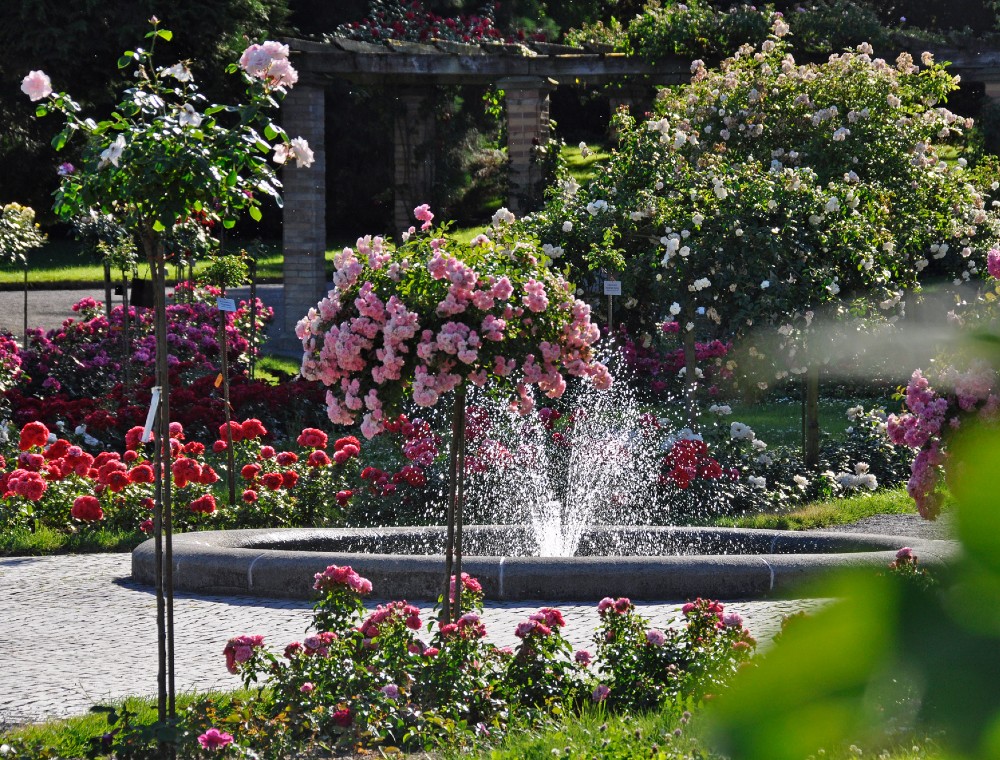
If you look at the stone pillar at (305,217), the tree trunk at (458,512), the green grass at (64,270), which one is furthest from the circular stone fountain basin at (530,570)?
the green grass at (64,270)

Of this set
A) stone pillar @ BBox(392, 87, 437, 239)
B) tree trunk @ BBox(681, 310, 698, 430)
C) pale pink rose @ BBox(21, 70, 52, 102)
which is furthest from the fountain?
stone pillar @ BBox(392, 87, 437, 239)

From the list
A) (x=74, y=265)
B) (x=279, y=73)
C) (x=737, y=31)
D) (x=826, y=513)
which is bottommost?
(x=826, y=513)

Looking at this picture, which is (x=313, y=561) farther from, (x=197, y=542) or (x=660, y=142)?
(x=660, y=142)

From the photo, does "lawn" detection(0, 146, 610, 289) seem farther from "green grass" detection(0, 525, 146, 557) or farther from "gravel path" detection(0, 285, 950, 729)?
"gravel path" detection(0, 285, 950, 729)

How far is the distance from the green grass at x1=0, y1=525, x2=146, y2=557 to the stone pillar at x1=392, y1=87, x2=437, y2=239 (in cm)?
1230

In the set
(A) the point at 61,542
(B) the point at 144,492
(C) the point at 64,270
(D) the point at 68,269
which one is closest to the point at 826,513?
(B) the point at 144,492

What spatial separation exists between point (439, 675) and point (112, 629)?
2.25m

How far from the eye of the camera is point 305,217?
1479cm

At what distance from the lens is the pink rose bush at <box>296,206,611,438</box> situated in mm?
4727

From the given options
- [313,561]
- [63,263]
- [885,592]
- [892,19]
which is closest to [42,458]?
[313,561]

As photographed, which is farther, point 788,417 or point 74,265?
point 74,265

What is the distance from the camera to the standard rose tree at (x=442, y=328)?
186 inches

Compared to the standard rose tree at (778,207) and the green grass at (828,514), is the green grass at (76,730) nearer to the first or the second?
the green grass at (828,514)

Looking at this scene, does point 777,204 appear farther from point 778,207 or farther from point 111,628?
point 111,628
